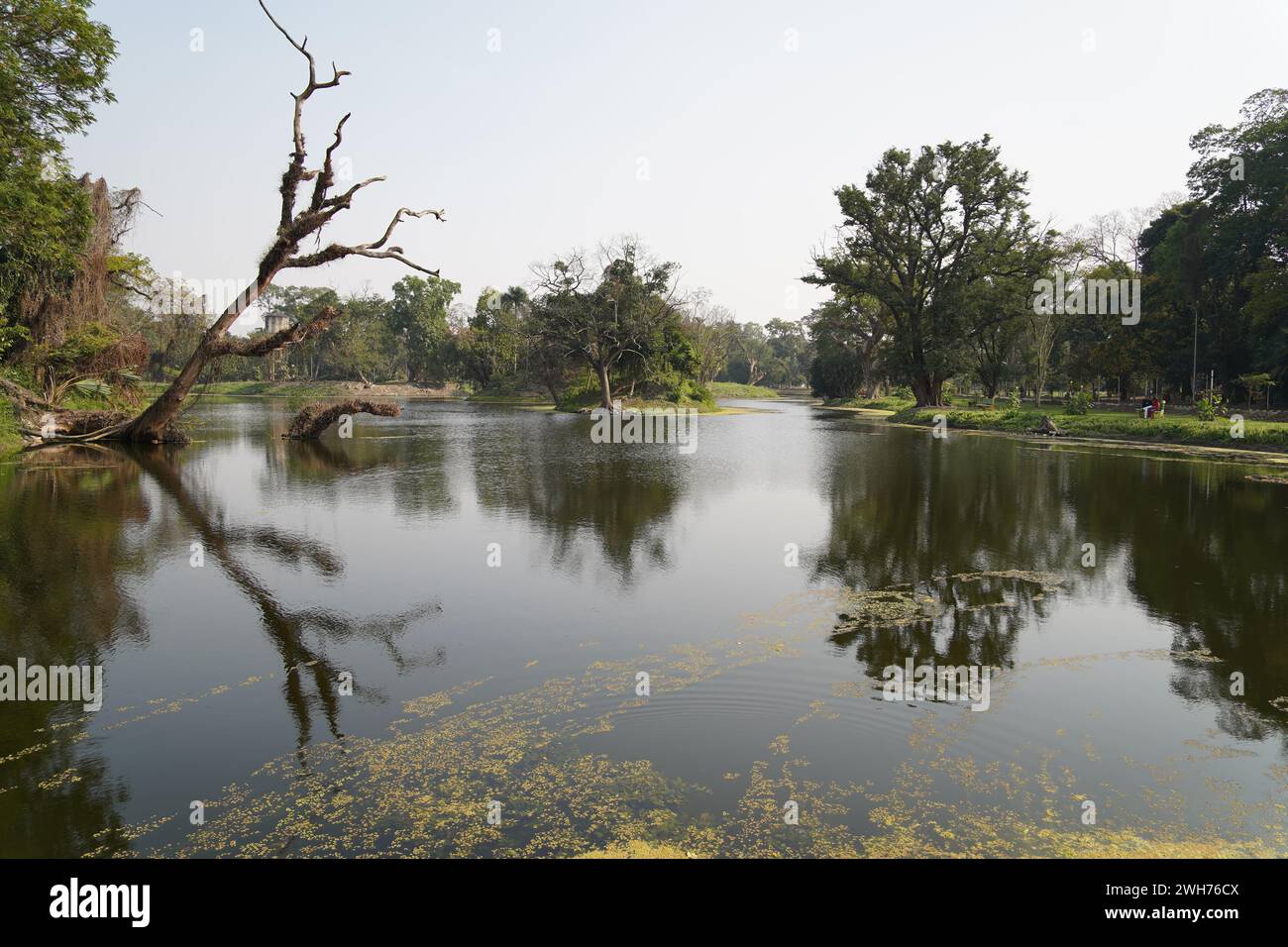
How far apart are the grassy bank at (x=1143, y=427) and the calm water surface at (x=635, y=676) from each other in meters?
15.1

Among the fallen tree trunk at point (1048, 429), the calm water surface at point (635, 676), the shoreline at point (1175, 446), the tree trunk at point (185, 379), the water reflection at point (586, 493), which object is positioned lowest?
the calm water surface at point (635, 676)

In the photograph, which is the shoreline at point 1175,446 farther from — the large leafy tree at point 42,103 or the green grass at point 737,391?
the green grass at point 737,391

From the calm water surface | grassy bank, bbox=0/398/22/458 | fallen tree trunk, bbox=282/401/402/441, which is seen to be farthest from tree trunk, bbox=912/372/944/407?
grassy bank, bbox=0/398/22/458

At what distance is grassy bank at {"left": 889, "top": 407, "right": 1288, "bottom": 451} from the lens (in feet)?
91.2

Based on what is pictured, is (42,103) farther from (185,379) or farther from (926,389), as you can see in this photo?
(926,389)

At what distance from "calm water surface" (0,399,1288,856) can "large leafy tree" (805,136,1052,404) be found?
122ft

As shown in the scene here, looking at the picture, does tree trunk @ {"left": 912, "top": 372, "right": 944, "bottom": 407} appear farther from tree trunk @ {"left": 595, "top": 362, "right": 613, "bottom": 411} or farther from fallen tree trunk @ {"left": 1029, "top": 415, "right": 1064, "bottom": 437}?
tree trunk @ {"left": 595, "top": 362, "right": 613, "bottom": 411}

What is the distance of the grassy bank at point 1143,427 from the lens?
27.8 metres

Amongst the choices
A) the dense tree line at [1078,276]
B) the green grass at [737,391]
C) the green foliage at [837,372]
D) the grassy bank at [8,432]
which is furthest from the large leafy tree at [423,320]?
the grassy bank at [8,432]

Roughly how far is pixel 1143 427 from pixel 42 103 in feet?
123

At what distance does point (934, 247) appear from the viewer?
52656 millimetres
